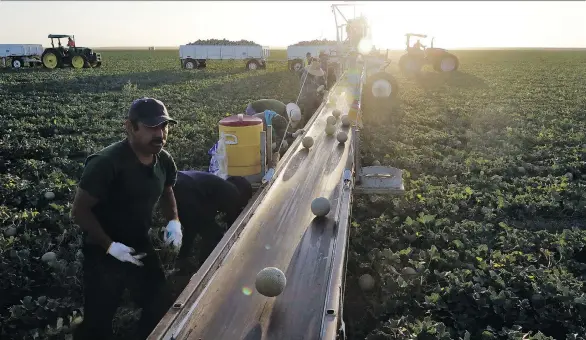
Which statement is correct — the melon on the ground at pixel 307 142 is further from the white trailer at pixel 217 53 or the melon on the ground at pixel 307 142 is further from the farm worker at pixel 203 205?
the white trailer at pixel 217 53

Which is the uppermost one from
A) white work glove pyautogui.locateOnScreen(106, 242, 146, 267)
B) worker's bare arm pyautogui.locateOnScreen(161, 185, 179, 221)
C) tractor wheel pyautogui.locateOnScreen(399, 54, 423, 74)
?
tractor wheel pyautogui.locateOnScreen(399, 54, 423, 74)

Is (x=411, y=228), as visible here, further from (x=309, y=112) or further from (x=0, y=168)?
(x=309, y=112)

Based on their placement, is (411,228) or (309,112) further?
(309,112)

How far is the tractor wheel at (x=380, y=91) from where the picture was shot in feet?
50.4

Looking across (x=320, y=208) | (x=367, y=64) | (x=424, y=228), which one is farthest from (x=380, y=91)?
(x=320, y=208)

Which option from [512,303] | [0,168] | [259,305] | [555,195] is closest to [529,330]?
[512,303]

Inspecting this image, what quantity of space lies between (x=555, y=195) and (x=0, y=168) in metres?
8.97

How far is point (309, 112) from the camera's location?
1411cm

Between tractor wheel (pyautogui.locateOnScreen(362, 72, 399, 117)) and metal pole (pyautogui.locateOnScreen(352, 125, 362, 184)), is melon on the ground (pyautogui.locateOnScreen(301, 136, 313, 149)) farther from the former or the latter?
tractor wheel (pyautogui.locateOnScreen(362, 72, 399, 117))

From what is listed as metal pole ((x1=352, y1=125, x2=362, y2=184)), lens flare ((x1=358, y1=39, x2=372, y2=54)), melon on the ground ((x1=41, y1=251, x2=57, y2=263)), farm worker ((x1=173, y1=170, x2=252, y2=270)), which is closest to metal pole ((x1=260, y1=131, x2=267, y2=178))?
farm worker ((x1=173, y1=170, x2=252, y2=270))

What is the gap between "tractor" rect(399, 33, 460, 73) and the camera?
26453 mm

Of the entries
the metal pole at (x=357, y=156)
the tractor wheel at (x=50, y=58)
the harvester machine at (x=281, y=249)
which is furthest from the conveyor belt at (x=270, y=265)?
the tractor wheel at (x=50, y=58)

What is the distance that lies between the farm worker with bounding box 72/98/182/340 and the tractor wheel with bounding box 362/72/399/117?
1195cm

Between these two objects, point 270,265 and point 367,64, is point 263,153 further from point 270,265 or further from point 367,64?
point 367,64
